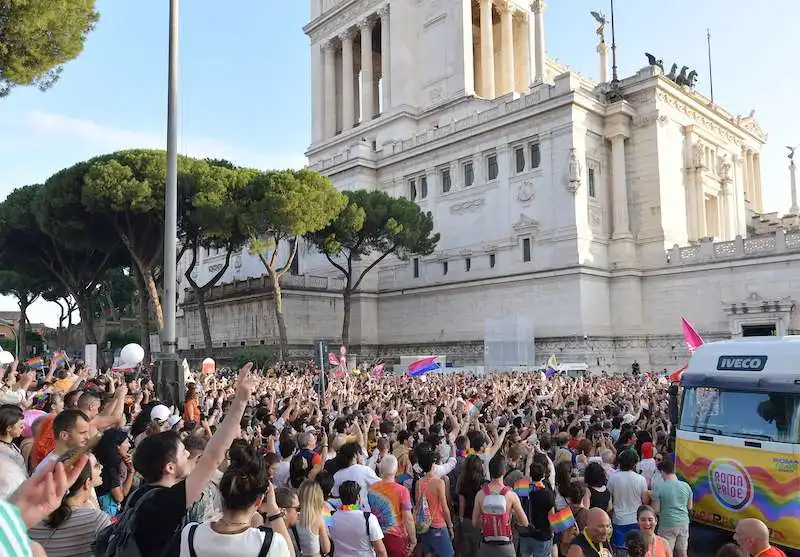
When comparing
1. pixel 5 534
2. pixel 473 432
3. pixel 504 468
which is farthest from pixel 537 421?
pixel 5 534

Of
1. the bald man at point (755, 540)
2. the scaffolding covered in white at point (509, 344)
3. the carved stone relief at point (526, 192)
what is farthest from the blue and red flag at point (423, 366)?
the carved stone relief at point (526, 192)

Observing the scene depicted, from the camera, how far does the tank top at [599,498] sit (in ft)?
21.7

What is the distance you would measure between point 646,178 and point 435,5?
75.9 feet

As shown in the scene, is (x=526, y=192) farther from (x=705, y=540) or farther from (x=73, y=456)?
(x=73, y=456)

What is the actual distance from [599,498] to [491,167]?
37234 mm

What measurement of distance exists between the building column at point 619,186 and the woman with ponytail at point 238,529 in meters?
38.1

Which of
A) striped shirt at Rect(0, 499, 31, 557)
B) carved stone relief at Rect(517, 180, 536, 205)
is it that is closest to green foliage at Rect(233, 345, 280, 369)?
carved stone relief at Rect(517, 180, 536, 205)

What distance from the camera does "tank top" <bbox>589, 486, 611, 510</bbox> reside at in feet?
21.7

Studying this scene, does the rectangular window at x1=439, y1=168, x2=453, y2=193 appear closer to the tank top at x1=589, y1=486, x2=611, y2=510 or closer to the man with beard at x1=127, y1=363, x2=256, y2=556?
the tank top at x1=589, y1=486, x2=611, y2=510

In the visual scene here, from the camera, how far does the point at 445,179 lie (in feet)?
149

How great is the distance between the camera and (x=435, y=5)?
52.9 metres

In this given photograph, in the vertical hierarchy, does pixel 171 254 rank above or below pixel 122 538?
above

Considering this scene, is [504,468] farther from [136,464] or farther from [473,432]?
[136,464]

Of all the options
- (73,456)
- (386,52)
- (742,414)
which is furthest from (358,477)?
(386,52)
